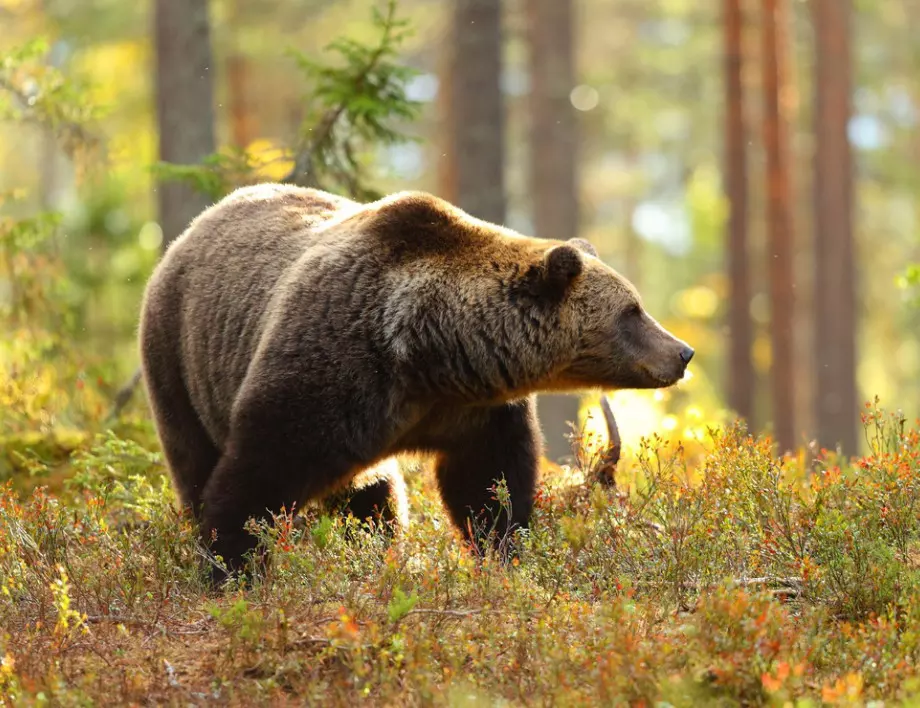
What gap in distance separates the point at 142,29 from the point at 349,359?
20127mm

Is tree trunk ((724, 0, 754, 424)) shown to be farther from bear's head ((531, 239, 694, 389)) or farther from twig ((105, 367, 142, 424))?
bear's head ((531, 239, 694, 389))

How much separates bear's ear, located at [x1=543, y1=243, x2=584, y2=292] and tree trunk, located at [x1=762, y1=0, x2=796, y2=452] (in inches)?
634

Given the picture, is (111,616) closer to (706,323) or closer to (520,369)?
(520,369)

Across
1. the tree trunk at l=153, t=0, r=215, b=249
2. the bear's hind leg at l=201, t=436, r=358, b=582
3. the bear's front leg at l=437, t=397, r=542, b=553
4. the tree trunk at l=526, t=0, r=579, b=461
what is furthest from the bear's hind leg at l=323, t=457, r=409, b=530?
the tree trunk at l=526, t=0, r=579, b=461

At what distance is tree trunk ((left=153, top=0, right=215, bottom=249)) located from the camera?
468 inches

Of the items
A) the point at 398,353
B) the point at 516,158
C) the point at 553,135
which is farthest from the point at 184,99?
the point at 516,158

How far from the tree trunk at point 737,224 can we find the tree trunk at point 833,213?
1319mm

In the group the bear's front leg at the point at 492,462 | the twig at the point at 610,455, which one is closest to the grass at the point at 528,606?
the bear's front leg at the point at 492,462

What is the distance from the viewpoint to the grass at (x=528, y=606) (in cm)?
438

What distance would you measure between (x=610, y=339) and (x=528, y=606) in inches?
83.8

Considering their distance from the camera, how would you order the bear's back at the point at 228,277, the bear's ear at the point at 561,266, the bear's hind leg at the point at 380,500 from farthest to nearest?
the bear's hind leg at the point at 380,500 → the bear's back at the point at 228,277 → the bear's ear at the point at 561,266

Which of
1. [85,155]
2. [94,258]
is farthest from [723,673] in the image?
[94,258]

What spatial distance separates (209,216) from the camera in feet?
26.1

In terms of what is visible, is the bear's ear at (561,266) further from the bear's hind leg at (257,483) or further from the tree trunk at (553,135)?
the tree trunk at (553,135)
